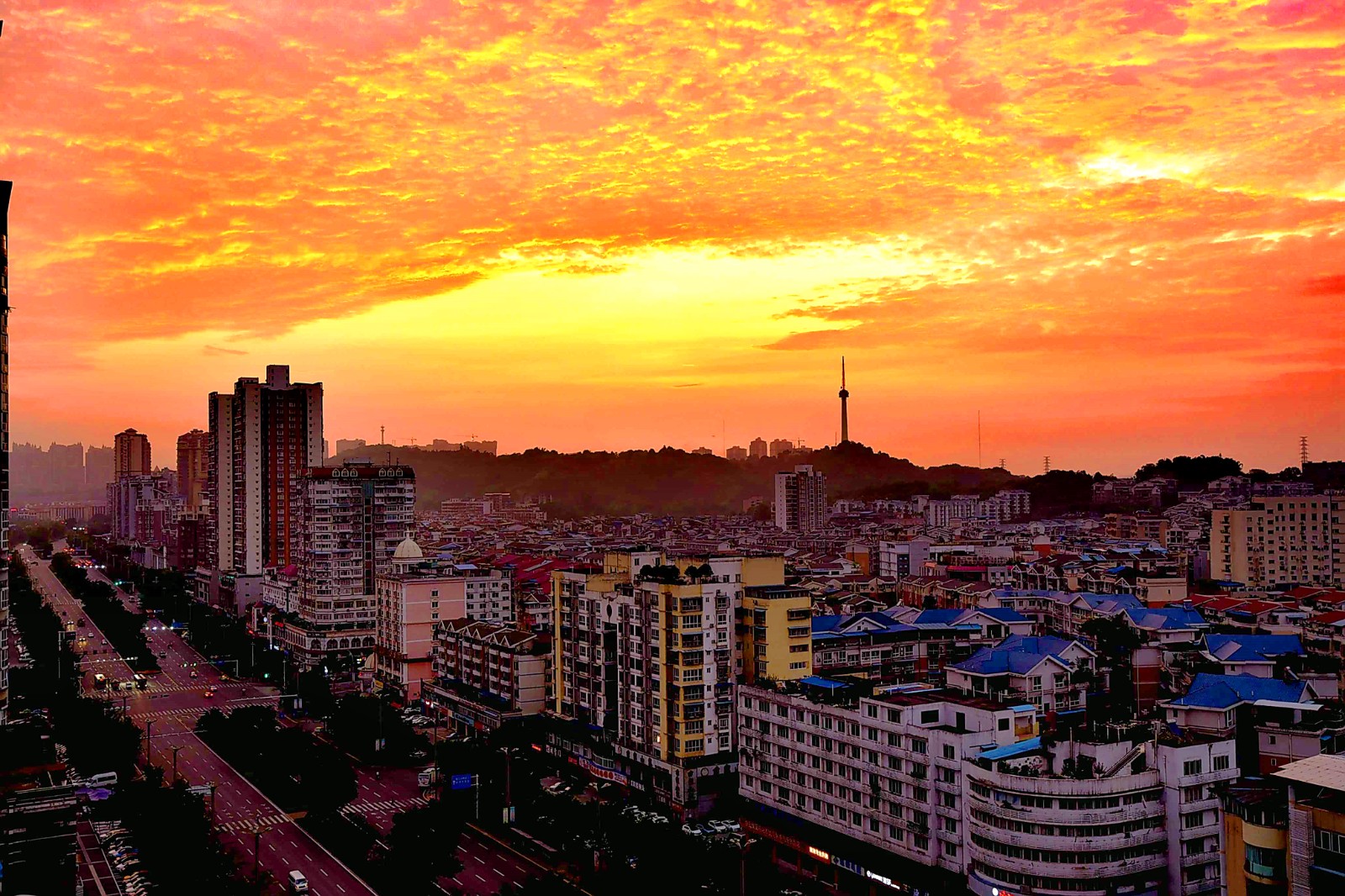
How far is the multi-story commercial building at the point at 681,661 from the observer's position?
1010 inches

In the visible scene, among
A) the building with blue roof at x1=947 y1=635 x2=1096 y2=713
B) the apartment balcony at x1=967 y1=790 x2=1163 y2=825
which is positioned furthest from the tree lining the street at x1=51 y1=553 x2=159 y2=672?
the apartment balcony at x1=967 y1=790 x2=1163 y2=825

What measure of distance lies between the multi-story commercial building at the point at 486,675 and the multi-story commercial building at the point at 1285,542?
3162cm

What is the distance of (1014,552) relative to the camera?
2281 inches

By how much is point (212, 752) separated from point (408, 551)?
13.4 metres

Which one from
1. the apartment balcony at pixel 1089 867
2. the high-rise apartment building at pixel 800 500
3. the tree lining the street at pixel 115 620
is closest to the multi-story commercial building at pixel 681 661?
the apartment balcony at pixel 1089 867

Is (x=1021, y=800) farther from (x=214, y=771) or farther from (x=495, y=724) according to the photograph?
(x=214, y=771)

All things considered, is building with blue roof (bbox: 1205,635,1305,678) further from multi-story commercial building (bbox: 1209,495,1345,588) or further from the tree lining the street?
the tree lining the street

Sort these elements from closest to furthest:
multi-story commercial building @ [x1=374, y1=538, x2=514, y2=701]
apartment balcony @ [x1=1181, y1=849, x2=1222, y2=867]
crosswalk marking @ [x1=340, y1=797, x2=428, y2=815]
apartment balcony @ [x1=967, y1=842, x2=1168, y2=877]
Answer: apartment balcony @ [x1=967, y1=842, x2=1168, y2=877] < apartment balcony @ [x1=1181, y1=849, x2=1222, y2=867] < crosswalk marking @ [x1=340, y1=797, x2=428, y2=815] < multi-story commercial building @ [x1=374, y1=538, x2=514, y2=701]

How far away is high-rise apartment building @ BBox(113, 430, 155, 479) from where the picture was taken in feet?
466

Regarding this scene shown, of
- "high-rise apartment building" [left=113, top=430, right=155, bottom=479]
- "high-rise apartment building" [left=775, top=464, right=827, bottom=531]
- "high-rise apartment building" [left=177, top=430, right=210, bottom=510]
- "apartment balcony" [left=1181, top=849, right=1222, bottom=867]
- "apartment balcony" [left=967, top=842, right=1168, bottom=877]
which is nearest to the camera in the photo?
"apartment balcony" [left=967, top=842, right=1168, bottom=877]

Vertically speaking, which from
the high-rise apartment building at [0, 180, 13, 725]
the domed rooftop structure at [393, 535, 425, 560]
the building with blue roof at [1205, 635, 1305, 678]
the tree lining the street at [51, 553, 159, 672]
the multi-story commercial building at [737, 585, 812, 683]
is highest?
the high-rise apartment building at [0, 180, 13, 725]

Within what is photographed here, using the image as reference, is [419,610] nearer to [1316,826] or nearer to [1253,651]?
[1253,651]

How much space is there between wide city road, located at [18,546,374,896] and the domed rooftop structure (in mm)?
6526

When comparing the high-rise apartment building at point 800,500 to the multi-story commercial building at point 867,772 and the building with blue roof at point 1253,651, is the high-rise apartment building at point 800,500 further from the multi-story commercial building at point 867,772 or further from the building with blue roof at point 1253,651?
the multi-story commercial building at point 867,772
